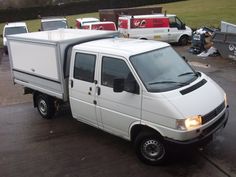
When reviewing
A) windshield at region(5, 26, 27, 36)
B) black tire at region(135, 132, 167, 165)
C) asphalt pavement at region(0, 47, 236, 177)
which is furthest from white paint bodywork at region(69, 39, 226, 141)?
windshield at region(5, 26, 27, 36)

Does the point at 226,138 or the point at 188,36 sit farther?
the point at 188,36

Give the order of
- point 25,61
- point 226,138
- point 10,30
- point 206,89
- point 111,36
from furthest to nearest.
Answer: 1. point 10,30
2. point 25,61
3. point 111,36
4. point 226,138
5. point 206,89

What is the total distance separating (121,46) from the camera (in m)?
7.07

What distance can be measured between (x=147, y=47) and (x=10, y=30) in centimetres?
1896

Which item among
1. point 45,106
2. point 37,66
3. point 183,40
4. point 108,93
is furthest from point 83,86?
point 183,40

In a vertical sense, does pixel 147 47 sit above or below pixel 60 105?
above

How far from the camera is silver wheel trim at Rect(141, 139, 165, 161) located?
630 cm

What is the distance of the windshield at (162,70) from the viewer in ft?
20.8

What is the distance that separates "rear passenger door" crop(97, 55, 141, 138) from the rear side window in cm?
27

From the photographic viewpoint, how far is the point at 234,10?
34531 millimetres

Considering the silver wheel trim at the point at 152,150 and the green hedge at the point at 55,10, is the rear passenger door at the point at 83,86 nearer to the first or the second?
the silver wheel trim at the point at 152,150

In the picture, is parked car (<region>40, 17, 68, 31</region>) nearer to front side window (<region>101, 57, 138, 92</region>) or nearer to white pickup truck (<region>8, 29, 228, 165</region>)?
white pickup truck (<region>8, 29, 228, 165</region>)

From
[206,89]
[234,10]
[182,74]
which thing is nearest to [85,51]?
[182,74]

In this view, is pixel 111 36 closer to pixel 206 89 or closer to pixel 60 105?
pixel 60 105
